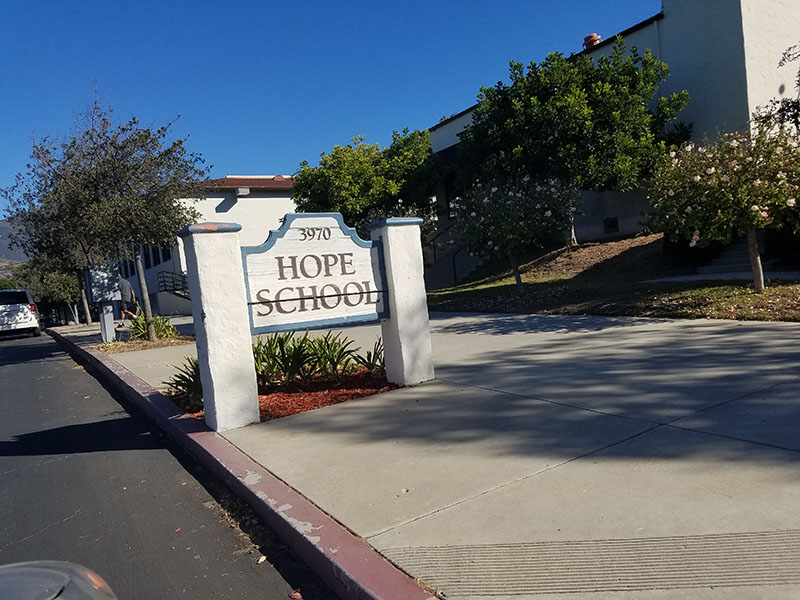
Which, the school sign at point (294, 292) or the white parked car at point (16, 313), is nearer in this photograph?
the school sign at point (294, 292)

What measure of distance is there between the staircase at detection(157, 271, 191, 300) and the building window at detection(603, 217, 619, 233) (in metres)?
17.9

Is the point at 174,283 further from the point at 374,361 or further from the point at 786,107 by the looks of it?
the point at 786,107

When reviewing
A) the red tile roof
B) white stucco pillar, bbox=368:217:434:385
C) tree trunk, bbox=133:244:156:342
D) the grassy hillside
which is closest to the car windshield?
the red tile roof

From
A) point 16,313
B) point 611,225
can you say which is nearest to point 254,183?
point 16,313

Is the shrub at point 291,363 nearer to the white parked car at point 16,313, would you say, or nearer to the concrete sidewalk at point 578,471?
the concrete sidewalk at point 578,471

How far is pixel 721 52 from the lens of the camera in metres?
16.6

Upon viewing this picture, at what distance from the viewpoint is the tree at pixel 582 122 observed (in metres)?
16.4

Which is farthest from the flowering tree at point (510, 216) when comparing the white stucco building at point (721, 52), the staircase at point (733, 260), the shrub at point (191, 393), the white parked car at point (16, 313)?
the white parked car at point (16, 313)

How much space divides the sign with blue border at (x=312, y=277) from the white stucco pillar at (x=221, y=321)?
0.20 metres

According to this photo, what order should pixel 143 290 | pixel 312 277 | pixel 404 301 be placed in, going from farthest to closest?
pixel 143 290, pixel 404 301, pixel 312 277

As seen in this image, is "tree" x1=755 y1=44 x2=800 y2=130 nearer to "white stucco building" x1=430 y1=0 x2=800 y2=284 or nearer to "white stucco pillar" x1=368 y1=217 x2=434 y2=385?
"white stucco building" x1=430 y1=0 x2=800 y2=284

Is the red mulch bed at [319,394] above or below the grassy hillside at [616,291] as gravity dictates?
below

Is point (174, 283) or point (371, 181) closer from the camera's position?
→ point (371, 181)

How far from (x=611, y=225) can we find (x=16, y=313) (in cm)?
2320
